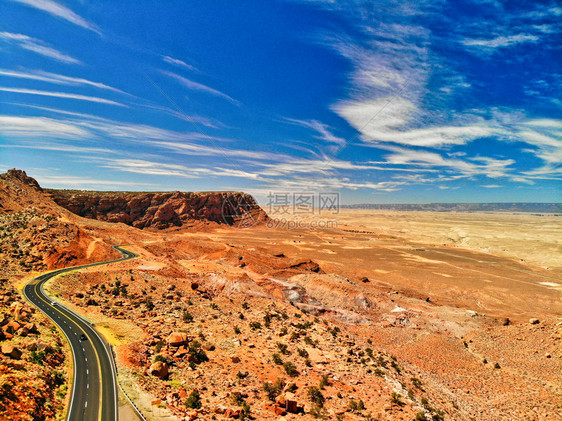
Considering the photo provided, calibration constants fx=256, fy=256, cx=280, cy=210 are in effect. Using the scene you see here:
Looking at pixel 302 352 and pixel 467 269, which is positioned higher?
pixel 302 352

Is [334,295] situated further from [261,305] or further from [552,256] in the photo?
[552,256]

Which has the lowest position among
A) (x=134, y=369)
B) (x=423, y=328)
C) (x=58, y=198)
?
(x=423, y=328)

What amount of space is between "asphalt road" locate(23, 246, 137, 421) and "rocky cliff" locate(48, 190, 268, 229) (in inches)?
Answer: 3574

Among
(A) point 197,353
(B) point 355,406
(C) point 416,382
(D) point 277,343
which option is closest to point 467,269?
(C) point 416,382

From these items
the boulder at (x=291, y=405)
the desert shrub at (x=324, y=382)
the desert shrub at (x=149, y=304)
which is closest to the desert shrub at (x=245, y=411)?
the boulder at (x=291, y=405)

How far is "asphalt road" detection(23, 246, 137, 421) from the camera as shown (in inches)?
536

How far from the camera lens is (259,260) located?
53.8 m

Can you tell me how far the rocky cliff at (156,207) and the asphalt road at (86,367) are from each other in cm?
9079

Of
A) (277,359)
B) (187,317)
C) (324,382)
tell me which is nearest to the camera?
(324,382)

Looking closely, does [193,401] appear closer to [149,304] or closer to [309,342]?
[309,342]

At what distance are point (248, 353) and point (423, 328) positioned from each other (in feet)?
70.9

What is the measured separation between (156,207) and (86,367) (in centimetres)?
10802

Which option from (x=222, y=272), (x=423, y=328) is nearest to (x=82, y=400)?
(x=222, y=272)

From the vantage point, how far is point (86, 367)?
1670 cm
